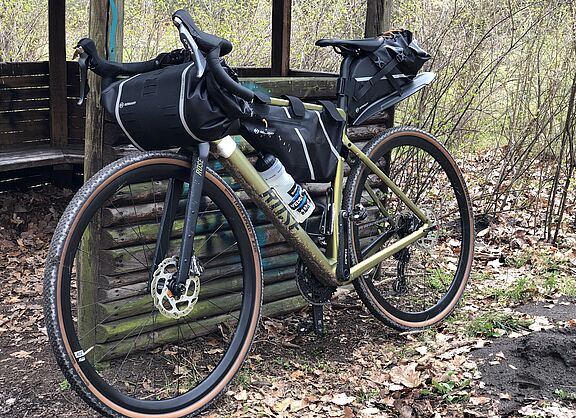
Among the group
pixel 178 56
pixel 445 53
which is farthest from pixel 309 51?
pixel 178 56

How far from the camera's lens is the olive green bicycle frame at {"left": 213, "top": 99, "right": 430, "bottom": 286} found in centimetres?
328

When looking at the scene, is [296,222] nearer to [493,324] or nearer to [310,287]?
[310,287]

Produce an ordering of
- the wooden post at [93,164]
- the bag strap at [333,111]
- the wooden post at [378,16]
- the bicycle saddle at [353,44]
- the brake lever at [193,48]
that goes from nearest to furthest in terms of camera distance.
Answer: the brake lever at [193,48], the wooden post at [93,164], the bag strap at [333,111], the bicycle saddle at [353,44], the wooden post at [378,16]

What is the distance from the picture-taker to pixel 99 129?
11.2 feet

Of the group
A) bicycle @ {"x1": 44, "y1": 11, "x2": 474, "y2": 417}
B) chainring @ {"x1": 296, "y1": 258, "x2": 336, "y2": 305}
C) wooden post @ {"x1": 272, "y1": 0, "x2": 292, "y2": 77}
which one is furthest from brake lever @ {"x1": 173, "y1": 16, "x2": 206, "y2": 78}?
wooden post @ {"x1": 272, "y1": 0, "x2": 292, "y2": 77}

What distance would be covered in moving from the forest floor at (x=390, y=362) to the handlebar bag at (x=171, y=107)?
4.08 ft

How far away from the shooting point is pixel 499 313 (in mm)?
4371

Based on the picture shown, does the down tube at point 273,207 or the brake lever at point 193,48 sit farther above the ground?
the brake lever at point 193,48

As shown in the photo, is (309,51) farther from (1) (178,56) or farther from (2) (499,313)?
(1) (178,56)

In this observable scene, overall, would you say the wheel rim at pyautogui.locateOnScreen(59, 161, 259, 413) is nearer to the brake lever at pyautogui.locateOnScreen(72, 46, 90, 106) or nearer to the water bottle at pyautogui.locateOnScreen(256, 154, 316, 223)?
the water bottle at pyautogui.locateOnScreen(256, 154, 316, 223)

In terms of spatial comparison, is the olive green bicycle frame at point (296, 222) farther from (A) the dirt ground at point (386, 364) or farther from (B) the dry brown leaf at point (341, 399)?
(B) the dry brown leaf at point (341, 399)

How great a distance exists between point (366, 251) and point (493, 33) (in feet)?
9.21

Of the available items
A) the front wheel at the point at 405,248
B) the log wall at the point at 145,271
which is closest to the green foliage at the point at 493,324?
the front wheel at the point at 405,248

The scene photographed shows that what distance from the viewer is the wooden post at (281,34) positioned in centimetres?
516
